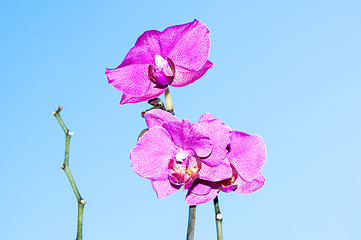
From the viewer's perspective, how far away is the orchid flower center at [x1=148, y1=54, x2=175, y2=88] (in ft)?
2.80

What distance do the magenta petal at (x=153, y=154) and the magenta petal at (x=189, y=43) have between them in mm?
134

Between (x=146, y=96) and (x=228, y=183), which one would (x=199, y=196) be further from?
(x=146, y=96)

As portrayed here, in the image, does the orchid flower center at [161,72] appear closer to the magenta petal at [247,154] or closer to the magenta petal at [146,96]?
the magenta petal at [146,96]

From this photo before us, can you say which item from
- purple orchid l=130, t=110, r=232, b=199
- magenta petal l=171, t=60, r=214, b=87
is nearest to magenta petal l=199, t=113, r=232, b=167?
purple orchid l=130, t=110, r=232, b=199

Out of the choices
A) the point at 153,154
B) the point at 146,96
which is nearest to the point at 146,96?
the point at 146,96

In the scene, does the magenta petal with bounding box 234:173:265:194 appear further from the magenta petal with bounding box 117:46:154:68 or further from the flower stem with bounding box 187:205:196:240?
the magenta petal with bounding box 117:46:154:68

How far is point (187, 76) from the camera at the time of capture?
87cm

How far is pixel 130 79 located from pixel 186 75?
10cm

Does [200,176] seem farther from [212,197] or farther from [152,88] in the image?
[152,88]

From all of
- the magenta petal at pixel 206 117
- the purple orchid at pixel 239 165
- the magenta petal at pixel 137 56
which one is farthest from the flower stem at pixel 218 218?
the magenta petal at pixel 137 56

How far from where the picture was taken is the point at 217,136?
0.78 m

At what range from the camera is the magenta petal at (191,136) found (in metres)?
0.77

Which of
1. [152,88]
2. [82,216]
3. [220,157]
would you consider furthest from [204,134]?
[82,216]

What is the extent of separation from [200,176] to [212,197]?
5cm
